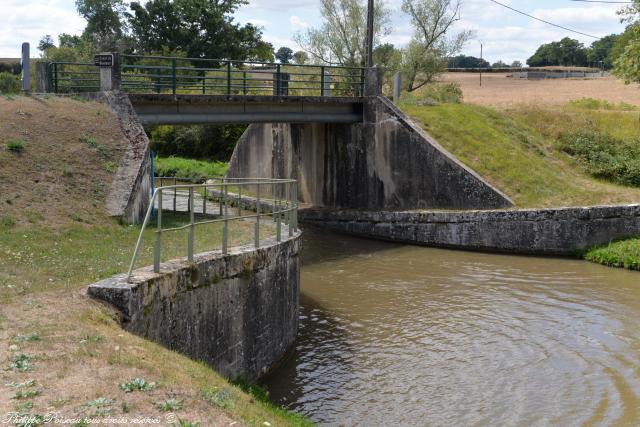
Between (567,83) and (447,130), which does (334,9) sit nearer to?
(447,130)

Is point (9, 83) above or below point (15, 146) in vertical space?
above

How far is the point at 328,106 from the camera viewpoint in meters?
28.3

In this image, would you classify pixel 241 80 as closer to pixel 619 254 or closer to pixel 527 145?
pixel 527 145

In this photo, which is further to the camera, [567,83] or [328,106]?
[567,83]

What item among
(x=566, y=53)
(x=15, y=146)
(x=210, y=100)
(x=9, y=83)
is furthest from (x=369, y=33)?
(x=566, y=53)

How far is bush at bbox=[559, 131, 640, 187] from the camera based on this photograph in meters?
28.7

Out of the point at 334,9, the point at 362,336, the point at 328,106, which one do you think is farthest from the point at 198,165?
the point at 362,336

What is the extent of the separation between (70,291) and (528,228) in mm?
18404

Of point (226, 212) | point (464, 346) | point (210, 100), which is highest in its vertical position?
point (210, 100)

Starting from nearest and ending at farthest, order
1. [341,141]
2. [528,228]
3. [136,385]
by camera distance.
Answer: [136,385] → [528,228] → [341,141]

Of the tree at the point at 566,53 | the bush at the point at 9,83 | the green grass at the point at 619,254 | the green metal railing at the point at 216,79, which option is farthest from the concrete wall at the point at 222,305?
the tree at the point at 566,53

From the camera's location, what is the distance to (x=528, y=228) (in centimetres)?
2492

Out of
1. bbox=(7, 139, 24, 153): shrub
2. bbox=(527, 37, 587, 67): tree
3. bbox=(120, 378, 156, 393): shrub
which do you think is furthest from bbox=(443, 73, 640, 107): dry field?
bbox=(527, 37, 587, 67): tree

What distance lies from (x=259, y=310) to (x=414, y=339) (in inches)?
154
